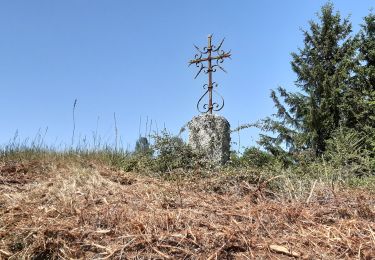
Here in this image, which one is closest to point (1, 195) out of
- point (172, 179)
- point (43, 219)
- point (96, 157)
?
point (43, 219)

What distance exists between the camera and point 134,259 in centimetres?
257

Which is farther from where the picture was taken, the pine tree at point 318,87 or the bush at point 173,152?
the pine tree at point 318,87

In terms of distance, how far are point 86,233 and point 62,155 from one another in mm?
4518

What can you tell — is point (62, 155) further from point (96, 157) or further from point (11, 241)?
point (11, 241)

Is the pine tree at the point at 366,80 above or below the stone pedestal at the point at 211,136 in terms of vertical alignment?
above

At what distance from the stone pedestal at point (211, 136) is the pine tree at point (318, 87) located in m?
7.06

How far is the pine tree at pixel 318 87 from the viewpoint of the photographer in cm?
1452

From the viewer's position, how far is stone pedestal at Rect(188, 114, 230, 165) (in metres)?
7.31

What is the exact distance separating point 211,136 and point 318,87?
8847 millimetres

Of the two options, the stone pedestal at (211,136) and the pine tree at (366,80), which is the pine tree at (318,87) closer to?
the pine tree at (366,80)

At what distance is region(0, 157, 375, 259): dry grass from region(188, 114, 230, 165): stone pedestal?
10.7ft

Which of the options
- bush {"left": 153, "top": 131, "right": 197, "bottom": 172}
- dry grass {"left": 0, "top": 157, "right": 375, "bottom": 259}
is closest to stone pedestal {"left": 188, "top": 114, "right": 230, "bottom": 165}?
bush {"left": 153, "top": 131, "right": 197, "bottom": 172}

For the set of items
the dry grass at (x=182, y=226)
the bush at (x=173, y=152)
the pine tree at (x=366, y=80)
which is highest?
the pine tree at (x=366, y=80)

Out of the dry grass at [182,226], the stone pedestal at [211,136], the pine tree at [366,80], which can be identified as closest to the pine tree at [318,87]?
the pine tree at [366,80]
